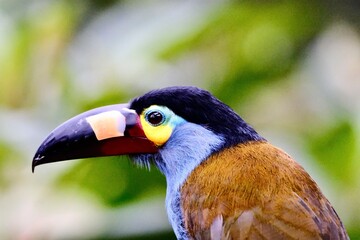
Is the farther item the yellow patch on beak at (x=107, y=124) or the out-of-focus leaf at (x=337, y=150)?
the out-of-focus leaf at (x=337, y=150)

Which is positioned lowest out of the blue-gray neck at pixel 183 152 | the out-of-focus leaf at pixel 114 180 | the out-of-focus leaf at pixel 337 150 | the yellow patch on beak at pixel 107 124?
the out-of-focus leaf at pixel 114 180

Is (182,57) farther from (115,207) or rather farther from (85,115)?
(85,115)

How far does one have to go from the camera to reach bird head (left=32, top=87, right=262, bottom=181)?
4.09 m

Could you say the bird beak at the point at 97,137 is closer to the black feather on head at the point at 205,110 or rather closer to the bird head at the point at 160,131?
the bird head at the point at 160,131

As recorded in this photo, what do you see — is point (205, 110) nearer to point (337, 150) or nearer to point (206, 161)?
point (206, 161)

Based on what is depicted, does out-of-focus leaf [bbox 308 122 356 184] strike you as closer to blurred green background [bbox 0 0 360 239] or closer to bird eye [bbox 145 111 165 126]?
blurred green background [bbox 0 0 360 239]

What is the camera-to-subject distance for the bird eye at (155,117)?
164 inches

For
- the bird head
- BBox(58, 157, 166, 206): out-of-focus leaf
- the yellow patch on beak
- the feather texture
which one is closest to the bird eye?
the bird head

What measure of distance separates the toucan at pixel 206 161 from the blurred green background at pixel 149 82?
600 millimetres

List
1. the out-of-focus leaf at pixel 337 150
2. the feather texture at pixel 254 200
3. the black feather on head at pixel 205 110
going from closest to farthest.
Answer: the feather texture at pixel 254 200, the black feather on head at pixel 205 110, the out-of-focus leaf at pixel 337 150

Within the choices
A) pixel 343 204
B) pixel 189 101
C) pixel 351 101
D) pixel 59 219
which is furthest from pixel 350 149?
pixel 59 219

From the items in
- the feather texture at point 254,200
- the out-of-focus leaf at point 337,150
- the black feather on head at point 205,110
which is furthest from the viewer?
the out-of-focus leaf at point 337,150

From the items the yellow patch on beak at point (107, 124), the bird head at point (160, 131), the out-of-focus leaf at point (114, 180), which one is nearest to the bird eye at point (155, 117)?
the bird head at point (160, 131)

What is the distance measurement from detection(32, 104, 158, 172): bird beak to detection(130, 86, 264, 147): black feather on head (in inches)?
5.7
